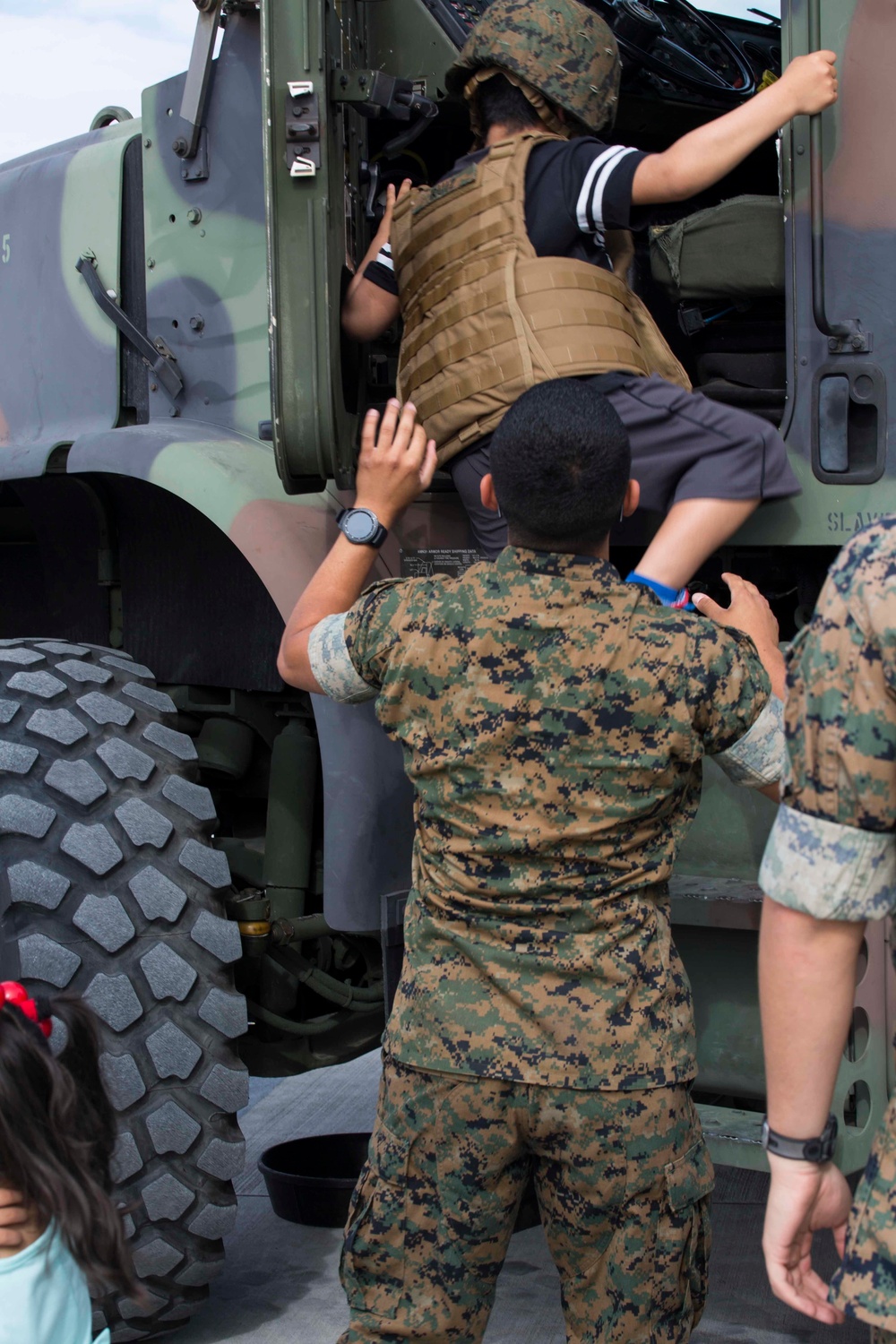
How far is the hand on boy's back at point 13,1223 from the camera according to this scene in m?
1.64

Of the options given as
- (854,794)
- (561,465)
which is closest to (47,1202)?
(854,794)

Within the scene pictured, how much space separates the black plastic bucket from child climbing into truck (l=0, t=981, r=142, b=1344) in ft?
5.68

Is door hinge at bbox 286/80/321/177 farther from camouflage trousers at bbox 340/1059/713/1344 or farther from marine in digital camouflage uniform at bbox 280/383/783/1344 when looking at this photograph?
camouflage trousers at bbox 340/1059/713/1344

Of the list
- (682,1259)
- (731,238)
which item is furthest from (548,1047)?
(731,238)

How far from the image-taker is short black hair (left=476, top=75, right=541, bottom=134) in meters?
2.68

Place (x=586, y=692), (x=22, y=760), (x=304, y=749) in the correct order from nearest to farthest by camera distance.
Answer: (x=586, y=692) < (x=22, y=760) < (x=304, y=749)

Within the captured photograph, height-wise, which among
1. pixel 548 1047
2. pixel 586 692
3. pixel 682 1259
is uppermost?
pixel 586 692

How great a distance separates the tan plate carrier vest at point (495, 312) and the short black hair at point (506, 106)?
94 mm

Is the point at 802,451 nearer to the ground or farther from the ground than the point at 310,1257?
farther from the ground

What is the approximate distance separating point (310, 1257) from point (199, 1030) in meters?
0.96

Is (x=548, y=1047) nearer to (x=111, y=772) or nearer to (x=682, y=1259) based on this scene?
(x=682, y=1259)

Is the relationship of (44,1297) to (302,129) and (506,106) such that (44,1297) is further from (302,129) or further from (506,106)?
(506,106)

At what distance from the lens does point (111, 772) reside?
2.85 m

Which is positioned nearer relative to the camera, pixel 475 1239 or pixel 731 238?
pixel 475 1239
